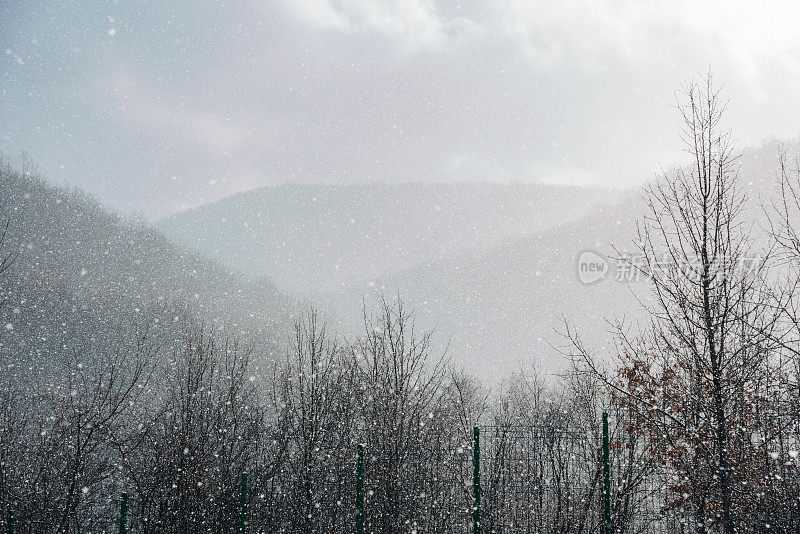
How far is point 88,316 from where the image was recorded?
54781 mm

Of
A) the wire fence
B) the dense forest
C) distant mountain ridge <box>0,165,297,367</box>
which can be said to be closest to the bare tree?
the dense forest

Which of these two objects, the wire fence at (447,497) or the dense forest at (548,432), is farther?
the wire fence at (447,497)

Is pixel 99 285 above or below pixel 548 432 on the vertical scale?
above

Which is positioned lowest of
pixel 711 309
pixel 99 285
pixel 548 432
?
pixel 548 432

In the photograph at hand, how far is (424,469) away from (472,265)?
122m

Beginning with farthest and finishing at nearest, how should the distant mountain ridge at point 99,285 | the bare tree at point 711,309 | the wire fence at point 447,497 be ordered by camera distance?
1. the distant mountain ridge at point 99,285
2. the wire fence at point 447,497
3. the bare tree at point 711,309

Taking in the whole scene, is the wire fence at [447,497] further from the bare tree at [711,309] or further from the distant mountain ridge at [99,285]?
the distant mountain ridge at [99,285]

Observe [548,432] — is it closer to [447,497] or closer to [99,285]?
[447,497]

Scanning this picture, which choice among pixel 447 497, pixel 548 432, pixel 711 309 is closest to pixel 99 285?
pixel 447 497

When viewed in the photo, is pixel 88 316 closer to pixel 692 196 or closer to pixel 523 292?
pixel 692 196

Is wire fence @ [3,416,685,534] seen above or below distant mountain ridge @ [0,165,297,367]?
below

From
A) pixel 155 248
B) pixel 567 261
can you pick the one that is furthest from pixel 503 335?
pixel 155 248

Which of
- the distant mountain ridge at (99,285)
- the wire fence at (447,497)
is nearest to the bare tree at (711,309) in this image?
the wire fence at (447,497)

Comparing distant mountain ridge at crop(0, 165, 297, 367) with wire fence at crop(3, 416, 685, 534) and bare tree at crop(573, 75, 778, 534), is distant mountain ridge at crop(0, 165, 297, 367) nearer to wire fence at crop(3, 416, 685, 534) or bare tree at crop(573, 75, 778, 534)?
wire fence at crop(3, 416, 685, 534)
